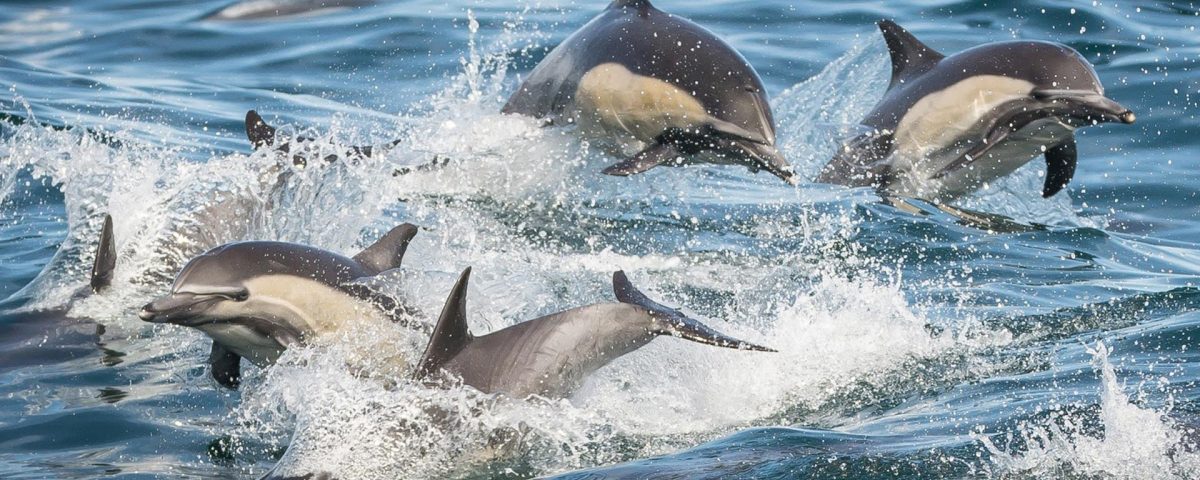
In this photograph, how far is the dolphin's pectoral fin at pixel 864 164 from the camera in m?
9.23

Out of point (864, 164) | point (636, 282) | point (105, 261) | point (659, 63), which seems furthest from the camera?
point (864, 164)

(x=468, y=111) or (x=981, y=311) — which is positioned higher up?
(x=468, y=111)

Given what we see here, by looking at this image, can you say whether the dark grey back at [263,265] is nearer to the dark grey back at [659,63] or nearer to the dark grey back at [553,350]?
the dark grey back at [553,350]

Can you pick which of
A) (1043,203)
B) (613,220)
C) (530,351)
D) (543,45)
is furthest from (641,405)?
(543,45)

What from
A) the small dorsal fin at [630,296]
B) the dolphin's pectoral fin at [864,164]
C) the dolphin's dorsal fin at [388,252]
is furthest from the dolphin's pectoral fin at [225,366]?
the dolphin's pectoral fin at [864,164]

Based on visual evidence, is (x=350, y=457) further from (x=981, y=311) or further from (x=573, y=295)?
(x=981, y=311)

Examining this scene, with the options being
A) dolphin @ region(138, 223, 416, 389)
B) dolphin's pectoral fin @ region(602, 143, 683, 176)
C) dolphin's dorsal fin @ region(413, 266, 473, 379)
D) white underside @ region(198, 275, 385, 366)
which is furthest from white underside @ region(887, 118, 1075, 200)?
dolphin's dorsal fin @ region(413, 266, 473, 379)

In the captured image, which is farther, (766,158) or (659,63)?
(659,63)

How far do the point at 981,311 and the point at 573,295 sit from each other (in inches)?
76.6

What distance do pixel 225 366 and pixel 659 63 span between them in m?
2.90

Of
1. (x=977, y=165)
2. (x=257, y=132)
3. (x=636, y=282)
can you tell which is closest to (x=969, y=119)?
(x=977, y=165)

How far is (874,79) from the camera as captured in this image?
1145cm

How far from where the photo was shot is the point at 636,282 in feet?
24.9

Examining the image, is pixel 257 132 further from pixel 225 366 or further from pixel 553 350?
pixel 553 350
